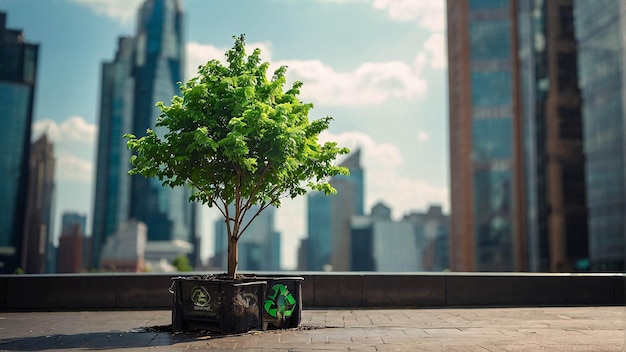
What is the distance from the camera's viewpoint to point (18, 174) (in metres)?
185

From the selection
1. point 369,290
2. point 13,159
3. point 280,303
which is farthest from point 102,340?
point 13,159

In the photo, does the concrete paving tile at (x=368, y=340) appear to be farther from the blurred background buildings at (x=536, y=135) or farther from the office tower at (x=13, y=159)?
the office tower at (x=13, y=159)

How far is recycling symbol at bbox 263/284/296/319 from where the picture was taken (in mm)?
12023

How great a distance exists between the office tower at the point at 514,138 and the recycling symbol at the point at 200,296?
285 feet

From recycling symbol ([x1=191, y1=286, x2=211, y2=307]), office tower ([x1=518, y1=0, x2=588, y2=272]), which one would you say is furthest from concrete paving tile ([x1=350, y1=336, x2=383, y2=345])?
office tower ([x1=518, y1=0, x2=588, y2=272])

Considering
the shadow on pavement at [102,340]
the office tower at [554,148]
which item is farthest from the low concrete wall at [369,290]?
the office tower at [554,148]

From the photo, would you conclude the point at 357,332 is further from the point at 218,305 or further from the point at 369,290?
the point at 369,290

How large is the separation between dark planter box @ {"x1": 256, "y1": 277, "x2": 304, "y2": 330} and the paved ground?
29 centimetres

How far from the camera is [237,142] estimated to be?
1128 centimetres

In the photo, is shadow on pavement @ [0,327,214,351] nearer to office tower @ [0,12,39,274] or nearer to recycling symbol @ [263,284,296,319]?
recycling symbol @ [263,284,296,319]

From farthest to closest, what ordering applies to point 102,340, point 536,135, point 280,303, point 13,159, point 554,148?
point 13,159 < point 536,135 < point 554,148 < point 280,303 < point 102,340

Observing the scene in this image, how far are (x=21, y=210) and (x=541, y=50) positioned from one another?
495ft

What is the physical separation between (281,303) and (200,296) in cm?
158

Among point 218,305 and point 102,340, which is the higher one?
point 218,305
